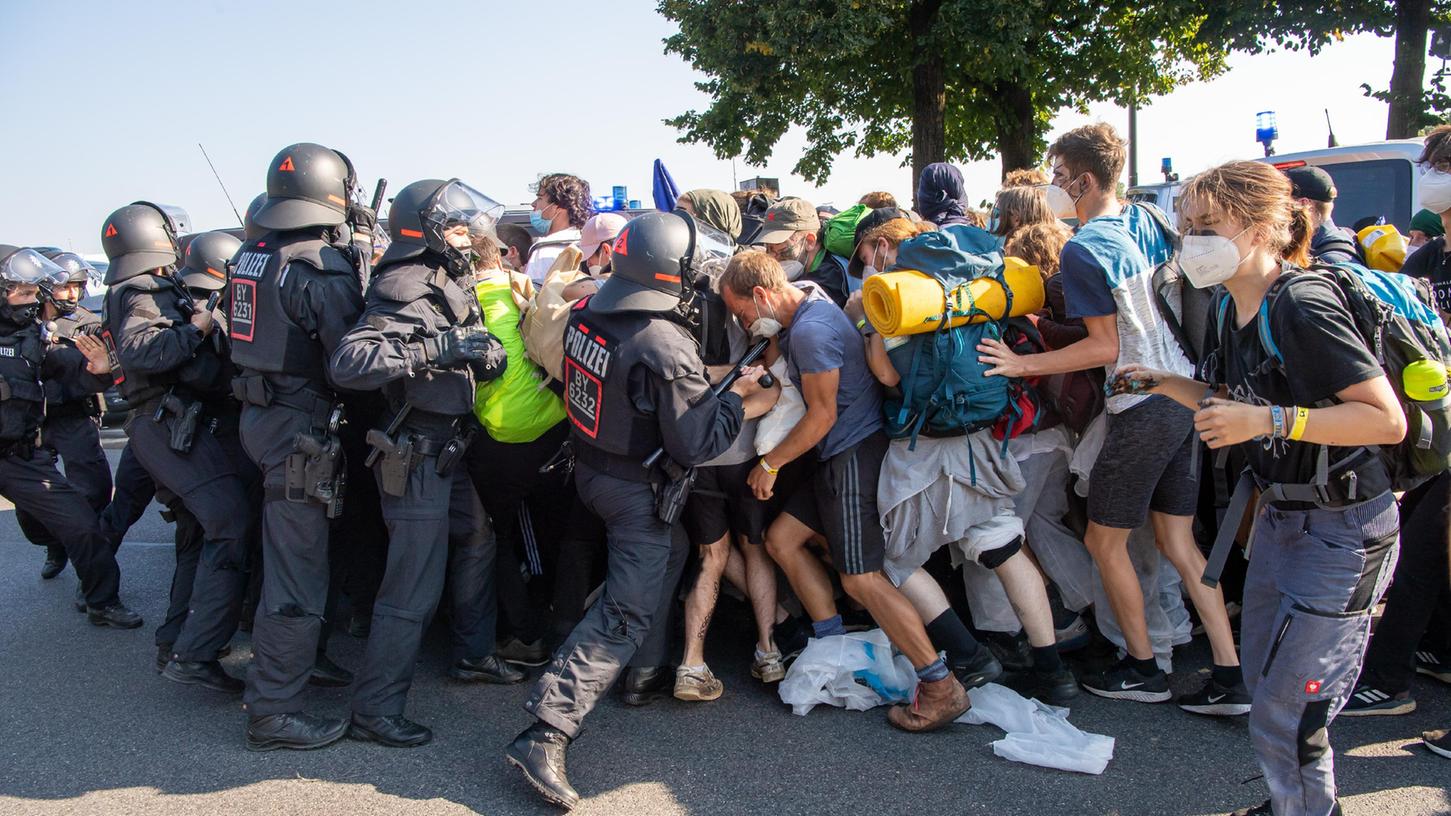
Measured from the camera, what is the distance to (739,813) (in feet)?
9.86

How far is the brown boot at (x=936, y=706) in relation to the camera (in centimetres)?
342

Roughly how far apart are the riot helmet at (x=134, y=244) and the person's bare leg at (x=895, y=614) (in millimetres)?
3166

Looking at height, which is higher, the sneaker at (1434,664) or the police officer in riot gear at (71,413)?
the police officer in riot gear at (71,413)

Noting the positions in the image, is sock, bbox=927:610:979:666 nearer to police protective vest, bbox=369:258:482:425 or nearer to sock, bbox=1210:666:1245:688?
sock, bbox=1210:666:1245:688

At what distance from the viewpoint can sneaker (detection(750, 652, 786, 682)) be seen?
12.7 ft

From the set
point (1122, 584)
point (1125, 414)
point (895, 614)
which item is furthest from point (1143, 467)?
point (895, 614)

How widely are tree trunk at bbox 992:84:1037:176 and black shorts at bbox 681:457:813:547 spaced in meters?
12.2

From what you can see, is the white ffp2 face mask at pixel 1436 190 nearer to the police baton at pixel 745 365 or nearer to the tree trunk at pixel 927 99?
the police baton at pixel 745 365

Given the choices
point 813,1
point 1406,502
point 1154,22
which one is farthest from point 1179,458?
point 1154,22

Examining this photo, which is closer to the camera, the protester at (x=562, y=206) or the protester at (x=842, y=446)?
the protester at (x=842, y=446)

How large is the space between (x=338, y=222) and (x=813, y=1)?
10.3m

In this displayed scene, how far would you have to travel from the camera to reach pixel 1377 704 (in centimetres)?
344

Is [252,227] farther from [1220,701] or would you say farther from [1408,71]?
[1408,71]

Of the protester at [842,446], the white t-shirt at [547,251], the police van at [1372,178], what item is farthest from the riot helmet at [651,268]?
the police van at [1372,178]
